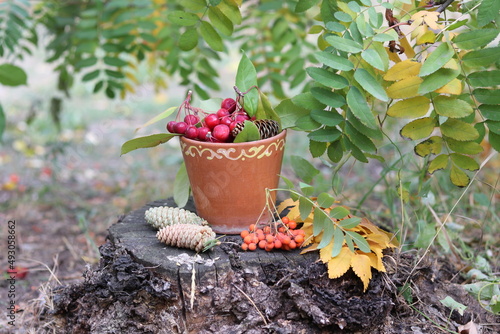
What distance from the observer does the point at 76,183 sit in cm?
339

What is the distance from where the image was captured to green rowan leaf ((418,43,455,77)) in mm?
1224

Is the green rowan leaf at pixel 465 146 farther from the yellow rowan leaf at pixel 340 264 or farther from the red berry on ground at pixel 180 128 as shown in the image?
the red berry on ground at pixel 180 128

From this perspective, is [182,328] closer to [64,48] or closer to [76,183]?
[64,48]

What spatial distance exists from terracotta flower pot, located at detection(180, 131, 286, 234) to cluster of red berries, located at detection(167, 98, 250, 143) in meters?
0.03

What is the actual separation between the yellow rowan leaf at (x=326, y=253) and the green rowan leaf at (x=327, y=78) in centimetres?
42

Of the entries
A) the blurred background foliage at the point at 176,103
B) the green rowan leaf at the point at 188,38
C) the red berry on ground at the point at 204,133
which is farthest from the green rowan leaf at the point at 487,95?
the green rowan leaf at the point at 188,38

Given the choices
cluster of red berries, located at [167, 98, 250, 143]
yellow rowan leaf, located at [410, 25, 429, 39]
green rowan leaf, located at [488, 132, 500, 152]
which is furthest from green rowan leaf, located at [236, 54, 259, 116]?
green rowan leaf, located at [488, 132, 500, 152]

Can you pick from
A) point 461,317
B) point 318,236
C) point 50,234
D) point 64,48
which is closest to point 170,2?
point 64,48

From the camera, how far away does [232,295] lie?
4.40 ft

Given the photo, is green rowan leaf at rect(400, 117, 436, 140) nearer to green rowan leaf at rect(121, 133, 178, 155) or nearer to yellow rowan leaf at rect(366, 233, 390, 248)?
yellow rowan leaf at rect(366, 233, 390, 248)

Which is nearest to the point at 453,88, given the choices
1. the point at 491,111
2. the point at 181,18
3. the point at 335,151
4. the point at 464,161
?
the point at 491,111

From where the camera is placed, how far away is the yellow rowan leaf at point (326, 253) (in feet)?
4.39

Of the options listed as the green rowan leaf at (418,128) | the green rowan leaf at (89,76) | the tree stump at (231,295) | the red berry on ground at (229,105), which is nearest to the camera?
the tree stump at (231,295)

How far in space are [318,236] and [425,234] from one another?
16.1 inches
